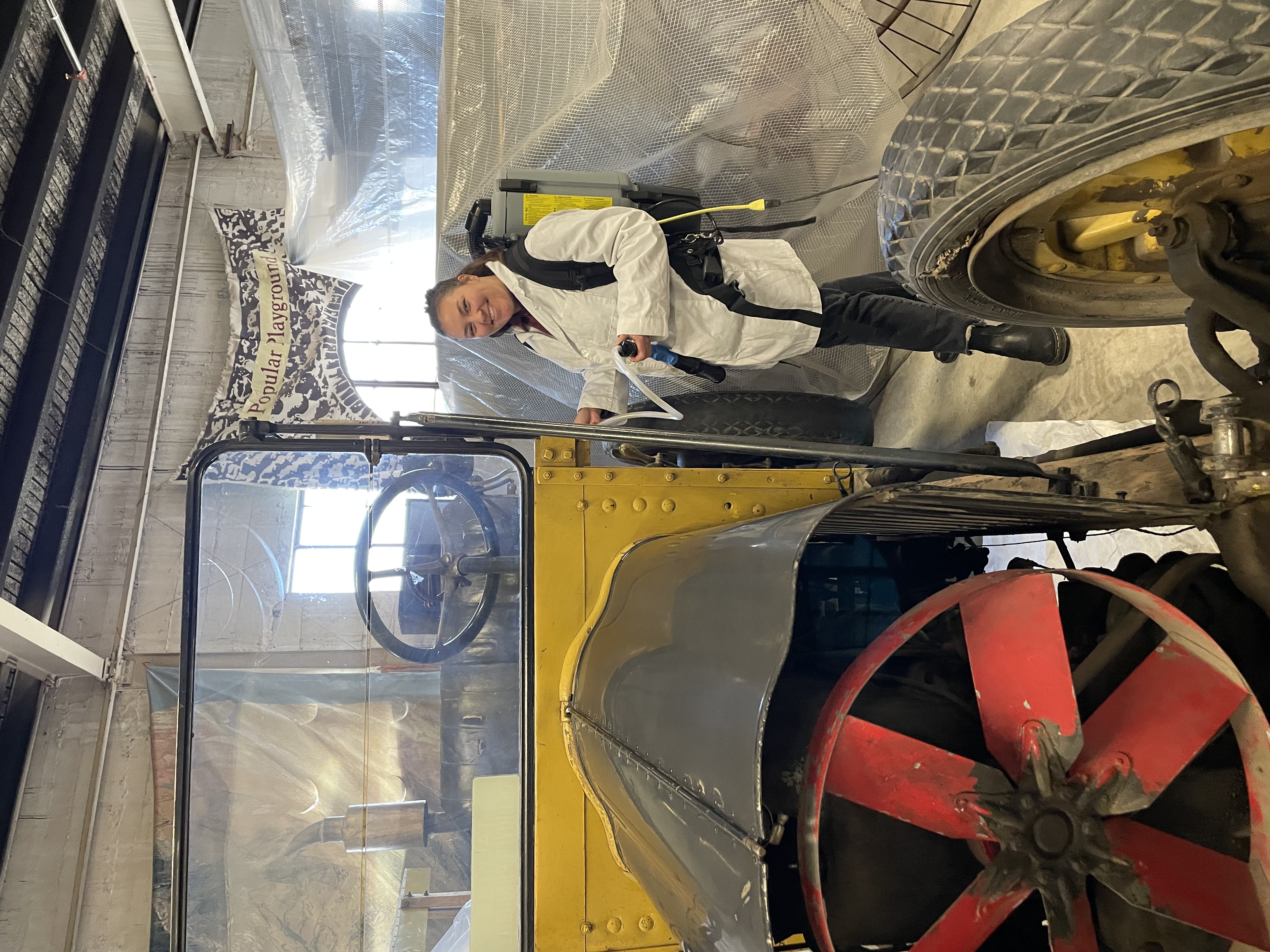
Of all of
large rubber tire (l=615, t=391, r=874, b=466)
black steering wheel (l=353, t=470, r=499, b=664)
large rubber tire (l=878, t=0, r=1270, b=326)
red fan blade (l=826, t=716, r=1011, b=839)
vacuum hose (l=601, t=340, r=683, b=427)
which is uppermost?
large rubber tire (l=615, t=391, r=874, b=466)

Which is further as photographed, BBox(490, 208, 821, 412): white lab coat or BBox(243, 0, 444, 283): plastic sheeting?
BBox(243, 0, 444, 283): plastic sheeting

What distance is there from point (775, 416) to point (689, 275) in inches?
25.3

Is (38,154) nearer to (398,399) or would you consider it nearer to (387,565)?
(398,399)

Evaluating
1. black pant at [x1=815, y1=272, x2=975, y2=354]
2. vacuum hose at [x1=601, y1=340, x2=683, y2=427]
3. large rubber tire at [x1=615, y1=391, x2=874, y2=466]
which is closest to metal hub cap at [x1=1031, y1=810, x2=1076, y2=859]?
vacuum hose at [x1=601, y1=340, x2=683, y2=427]

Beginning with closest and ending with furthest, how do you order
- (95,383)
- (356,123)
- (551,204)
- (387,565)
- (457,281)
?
1. (387,565)
2. (457,281)
3. (551,204)
4. (356,123)
5. (95,383)

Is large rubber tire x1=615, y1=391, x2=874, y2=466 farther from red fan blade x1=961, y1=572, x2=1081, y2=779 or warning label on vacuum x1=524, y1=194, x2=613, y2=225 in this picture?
red fan blade x1=961, y1=572, x2=1081, y2=779

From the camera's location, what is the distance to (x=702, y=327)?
2236 millimetres

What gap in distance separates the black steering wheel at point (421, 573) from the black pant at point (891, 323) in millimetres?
1179

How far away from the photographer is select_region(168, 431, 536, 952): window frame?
171 centimetres

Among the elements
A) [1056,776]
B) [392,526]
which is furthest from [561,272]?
[1056,776]

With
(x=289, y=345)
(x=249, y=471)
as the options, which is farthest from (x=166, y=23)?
(x=249, y=471)

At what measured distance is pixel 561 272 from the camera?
2154 mm

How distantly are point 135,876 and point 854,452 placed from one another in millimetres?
4128

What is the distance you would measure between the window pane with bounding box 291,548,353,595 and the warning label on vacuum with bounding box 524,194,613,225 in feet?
3.95
